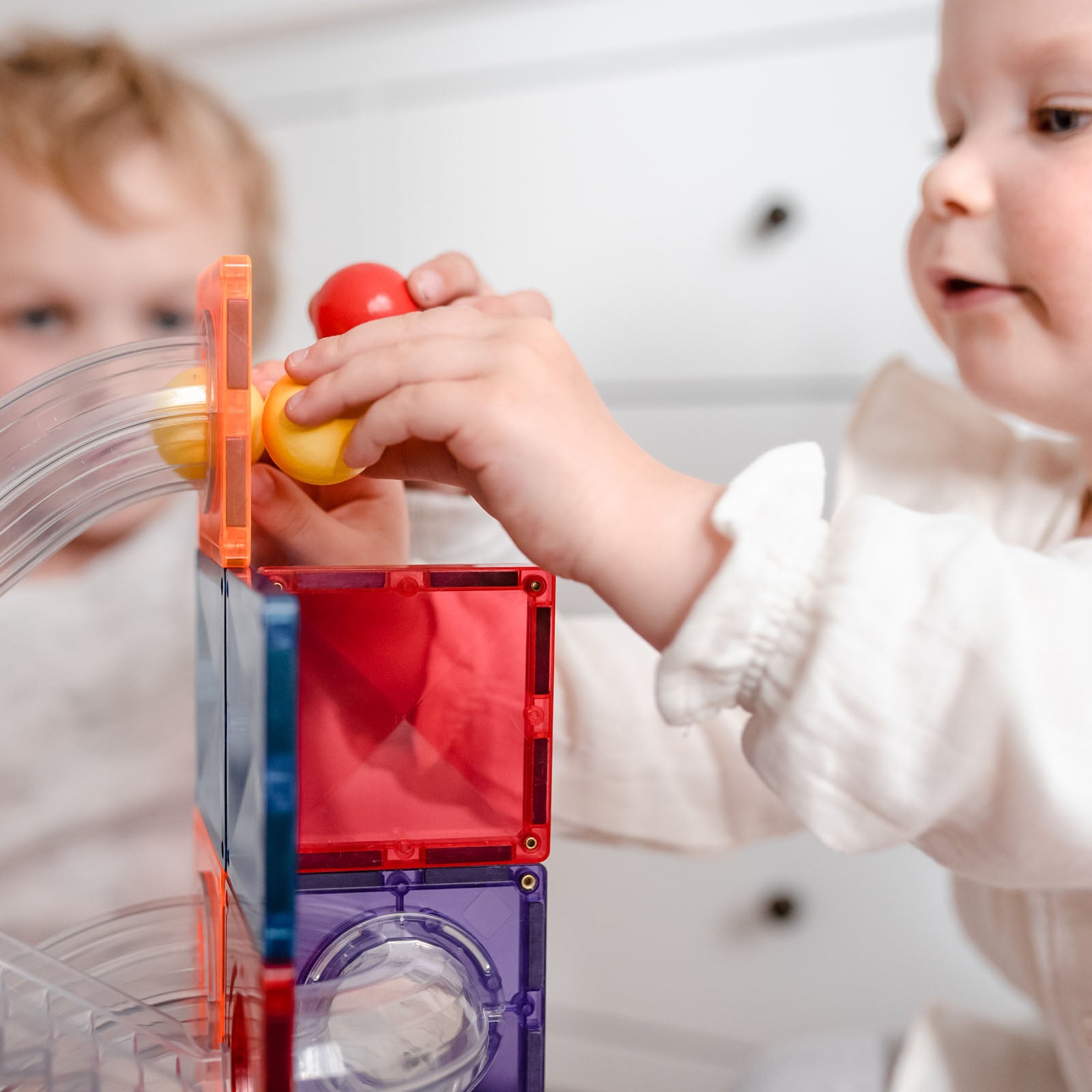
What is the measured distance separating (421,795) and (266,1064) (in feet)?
0.36

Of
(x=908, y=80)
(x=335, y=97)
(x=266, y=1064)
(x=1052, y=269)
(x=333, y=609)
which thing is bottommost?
(x=266, y=1064)

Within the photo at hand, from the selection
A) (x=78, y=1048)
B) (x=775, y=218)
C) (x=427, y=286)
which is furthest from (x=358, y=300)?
(x=775, y=218)

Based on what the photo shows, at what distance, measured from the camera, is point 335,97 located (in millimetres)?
893

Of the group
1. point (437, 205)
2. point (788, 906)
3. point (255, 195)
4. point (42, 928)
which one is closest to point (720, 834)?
point (788, 906)

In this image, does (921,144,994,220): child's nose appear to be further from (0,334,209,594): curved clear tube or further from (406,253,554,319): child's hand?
(0,334,209,594): curved clear tube

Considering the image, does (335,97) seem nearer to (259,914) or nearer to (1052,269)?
(1052,269)

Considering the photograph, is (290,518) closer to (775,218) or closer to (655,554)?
(655,554)

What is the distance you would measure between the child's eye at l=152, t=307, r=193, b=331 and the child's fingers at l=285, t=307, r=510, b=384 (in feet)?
1.79

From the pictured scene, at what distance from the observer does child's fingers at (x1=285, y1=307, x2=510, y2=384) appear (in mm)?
342

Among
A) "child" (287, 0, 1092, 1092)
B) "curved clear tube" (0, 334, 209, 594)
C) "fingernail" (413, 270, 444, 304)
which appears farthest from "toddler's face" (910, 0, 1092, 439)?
"curved clear tube" (0, 334, 209, 594)

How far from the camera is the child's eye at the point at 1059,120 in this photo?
1.42 feet

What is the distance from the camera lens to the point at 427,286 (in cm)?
42

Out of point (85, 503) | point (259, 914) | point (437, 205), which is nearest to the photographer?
point (259, 914)

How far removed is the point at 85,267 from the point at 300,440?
0.57 meters
